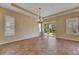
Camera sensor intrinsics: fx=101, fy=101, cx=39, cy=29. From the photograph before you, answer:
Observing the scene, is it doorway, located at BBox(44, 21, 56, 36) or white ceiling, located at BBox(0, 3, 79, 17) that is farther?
doorway, located at BBox(44, 21, 56, 36)

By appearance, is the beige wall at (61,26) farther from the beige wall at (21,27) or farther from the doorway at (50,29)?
the beige wall at (21,27)

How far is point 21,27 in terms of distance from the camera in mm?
3010

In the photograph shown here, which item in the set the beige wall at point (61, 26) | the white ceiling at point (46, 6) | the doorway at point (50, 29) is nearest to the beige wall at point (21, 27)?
the white ceiling at point (46, 6)

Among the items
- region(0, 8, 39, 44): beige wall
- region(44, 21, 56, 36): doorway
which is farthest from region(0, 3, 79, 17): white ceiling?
region(44, 21, 56, 36): doorway

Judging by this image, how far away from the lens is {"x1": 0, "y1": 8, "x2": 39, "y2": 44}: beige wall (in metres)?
2.72

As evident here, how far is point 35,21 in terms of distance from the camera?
10.7ft

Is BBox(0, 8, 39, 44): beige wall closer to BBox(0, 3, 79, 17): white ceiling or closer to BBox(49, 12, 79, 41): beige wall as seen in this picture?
BBox(0, 3, 79, 17): white ceiling

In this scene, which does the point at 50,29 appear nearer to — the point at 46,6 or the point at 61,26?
the point at 61,26

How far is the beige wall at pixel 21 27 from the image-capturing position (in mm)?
2723

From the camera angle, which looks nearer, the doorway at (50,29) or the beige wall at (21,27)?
the beige wall at (21,27)

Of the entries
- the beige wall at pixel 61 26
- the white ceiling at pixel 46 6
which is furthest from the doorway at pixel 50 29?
the white ceiling at pixel 46 6

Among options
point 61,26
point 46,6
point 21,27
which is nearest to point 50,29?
point 61,26

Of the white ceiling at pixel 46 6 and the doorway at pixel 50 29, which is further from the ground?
the white ceiling at pixel 46 6

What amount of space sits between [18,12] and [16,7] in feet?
0.49
